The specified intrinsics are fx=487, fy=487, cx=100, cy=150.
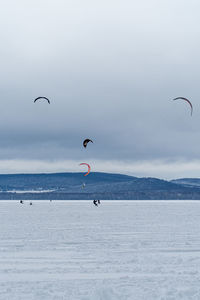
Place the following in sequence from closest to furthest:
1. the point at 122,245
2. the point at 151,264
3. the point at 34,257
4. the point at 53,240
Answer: the point at 151,264 < the point at 34,257 < the point at 122,245 < the point at 53,240

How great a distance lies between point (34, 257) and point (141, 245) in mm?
7078

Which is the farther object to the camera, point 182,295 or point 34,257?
point 34,257

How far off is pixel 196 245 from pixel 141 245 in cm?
298

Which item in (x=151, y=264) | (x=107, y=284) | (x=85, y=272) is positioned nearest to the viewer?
(x=107, y=284)

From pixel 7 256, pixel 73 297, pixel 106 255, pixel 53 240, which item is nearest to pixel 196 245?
pixel 106 255

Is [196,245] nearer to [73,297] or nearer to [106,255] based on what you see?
[106,255]

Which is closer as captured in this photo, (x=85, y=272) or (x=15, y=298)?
(x=15, y=298)

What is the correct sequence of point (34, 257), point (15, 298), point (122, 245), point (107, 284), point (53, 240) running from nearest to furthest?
point (15, 298), point (107, 284), point (34, 257), point (122, 245), point (53, 240)

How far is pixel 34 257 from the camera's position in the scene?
69.2ft

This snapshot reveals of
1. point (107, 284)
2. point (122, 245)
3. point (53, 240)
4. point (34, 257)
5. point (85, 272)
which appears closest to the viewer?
point (107, 284)

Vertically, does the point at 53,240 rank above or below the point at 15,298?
above

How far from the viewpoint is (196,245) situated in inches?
1031

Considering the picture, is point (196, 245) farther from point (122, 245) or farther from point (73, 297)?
point (73, 297)

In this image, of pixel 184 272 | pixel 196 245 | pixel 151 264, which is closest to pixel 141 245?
pixel 196 245
